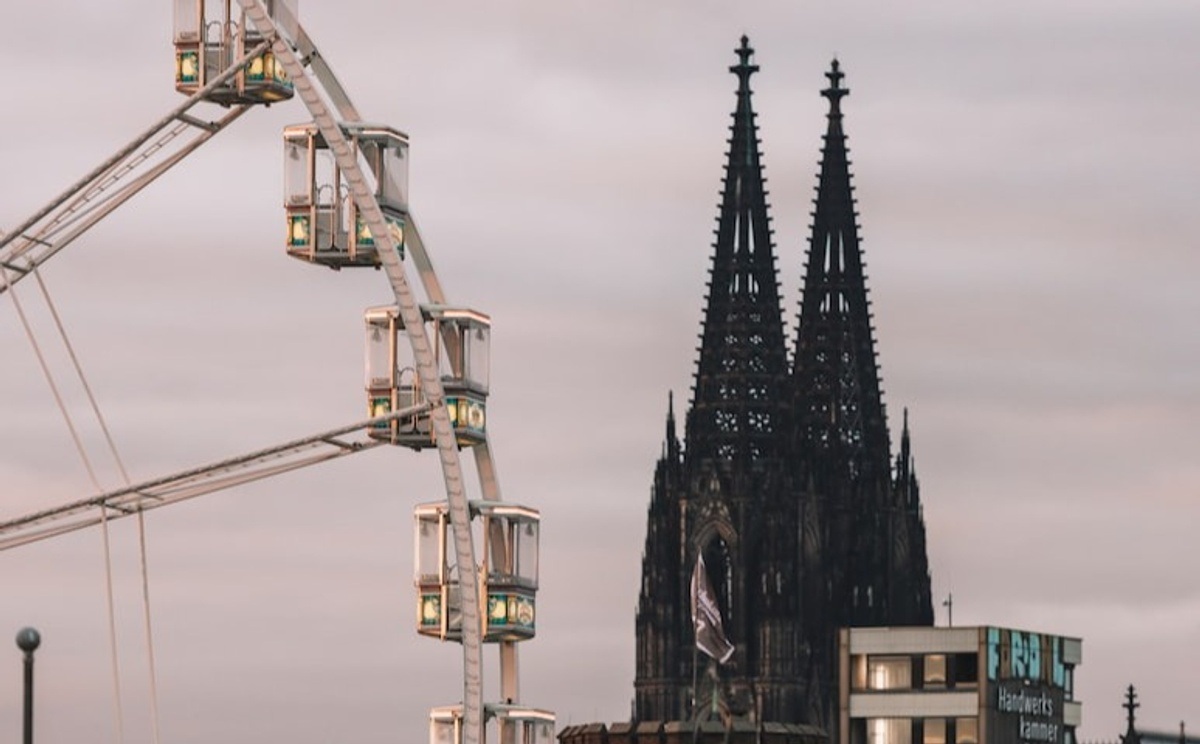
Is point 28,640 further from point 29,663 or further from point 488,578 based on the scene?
point 488,578

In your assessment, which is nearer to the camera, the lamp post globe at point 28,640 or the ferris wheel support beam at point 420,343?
the lamp post globe at point 28,640

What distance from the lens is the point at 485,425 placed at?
8344 cm

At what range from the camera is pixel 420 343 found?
82188 millimetres

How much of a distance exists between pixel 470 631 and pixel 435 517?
2463 mm

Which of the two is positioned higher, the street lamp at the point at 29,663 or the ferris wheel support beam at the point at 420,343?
the ferris wheel support beam at the point at 420,343

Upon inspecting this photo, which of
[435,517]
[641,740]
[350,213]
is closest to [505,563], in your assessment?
[435,517]

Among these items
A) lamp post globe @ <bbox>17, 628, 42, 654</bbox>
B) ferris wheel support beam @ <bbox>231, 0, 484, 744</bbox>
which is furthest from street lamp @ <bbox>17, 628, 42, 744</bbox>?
ferris wheel support beam @ <bbox>231, 0, 484, 744</bbox>

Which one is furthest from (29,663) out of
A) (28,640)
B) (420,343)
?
(420,343)

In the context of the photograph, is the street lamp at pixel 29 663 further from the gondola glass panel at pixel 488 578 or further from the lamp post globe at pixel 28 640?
the gondola glass panel at pixel 488 578

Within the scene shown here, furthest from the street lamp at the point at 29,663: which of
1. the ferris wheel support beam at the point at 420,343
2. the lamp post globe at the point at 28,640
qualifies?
the ferris wheel support beam at the point at 420,343

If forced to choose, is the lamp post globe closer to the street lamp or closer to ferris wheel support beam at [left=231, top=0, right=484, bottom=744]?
the street lamp

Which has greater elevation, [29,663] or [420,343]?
[420,343]

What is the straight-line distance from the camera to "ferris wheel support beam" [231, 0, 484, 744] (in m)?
80.3

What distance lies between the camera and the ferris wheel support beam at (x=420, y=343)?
80.3 m
